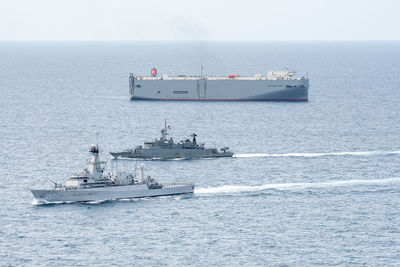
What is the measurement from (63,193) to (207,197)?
54.3ft

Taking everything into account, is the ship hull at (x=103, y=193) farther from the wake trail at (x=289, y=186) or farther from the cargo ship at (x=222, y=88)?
the cargo ship at (x=222, y=88)

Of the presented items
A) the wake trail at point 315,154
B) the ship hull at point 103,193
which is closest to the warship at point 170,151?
the wake trail at point 315,154

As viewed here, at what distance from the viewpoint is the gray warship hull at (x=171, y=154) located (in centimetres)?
11250

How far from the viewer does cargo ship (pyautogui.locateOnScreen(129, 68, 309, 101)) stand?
186m

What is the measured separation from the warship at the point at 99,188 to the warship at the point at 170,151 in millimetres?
21921

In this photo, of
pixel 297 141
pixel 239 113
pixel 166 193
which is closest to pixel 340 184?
pixel 166 193

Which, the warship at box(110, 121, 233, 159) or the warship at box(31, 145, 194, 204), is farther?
the warship at box(110, 121, 233, 159)

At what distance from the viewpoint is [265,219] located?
3214 inches

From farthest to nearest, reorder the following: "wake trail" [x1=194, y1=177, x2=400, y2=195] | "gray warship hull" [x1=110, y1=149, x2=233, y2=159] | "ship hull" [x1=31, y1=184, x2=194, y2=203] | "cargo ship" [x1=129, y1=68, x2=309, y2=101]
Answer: "cargo ship" [x1=129, y1=68, x2=309, y2=101] → "gray warship hull" [x1=110, y1=149, x2=233, y2=159] → "wake trail" [x1=194, y1=177, x2=400, y2=195] → "ship hull" [x1=31, y1=184, x2=194, y2=203]

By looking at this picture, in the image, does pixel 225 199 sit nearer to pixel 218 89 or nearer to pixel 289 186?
pixel 289 186

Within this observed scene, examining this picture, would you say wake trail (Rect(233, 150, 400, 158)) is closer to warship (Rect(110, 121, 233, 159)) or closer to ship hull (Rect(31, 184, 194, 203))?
warship (Rect(110, 121, 233, 159))

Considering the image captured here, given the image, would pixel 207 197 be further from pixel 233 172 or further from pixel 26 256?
pixel 26 256

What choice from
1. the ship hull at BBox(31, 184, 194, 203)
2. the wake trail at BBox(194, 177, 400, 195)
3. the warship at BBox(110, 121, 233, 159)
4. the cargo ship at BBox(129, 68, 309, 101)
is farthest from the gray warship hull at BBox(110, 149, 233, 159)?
the cargo ship at BBox(129, 68, 309, 101)

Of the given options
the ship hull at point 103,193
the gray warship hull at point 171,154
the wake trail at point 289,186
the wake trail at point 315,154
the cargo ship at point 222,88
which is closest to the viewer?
the ship hull at point 103,193
